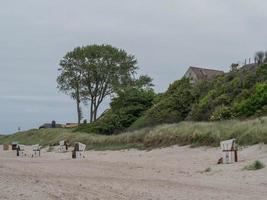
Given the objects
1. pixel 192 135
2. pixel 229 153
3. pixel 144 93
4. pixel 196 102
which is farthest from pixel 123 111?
pixel 229 153

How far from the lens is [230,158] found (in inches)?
758

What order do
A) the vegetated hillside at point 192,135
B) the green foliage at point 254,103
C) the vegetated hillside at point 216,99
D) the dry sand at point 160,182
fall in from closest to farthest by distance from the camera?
the dry sand at point 160,182
the vegetated hillside at point 192,135
the green foliage at point 254,103
the vegetated hillside at point 216,99

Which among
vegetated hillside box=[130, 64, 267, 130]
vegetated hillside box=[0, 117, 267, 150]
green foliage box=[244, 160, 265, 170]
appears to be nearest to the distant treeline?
vegetated hillside box=[130, 64, 267, 130]

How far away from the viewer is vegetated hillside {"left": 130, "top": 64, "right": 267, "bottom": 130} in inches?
1223

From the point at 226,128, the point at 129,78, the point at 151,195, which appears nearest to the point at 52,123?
the point at 129,78

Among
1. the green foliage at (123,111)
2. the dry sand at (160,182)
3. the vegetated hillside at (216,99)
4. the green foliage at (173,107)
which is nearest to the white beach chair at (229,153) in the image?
the dry sand at (160,182)

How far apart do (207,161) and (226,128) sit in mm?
3799

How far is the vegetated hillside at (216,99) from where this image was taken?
102ft

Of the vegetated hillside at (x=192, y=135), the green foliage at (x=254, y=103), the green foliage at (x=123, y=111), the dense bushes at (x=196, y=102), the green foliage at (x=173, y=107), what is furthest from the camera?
the green foliage at (x=123, y=111)

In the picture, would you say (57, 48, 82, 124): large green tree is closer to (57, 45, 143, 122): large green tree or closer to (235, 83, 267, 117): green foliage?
(57, 45, 143, 122): large green tree

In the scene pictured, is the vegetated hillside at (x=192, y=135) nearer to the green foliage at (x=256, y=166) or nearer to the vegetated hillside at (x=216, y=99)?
the vegetated hillside at (x=216, y=99)

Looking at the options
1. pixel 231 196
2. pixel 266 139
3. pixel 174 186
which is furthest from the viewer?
pixel 266 139

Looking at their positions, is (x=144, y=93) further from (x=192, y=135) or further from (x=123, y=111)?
(x=192, y=135)

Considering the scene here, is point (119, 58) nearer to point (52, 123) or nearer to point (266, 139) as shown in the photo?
point (52, 123)
